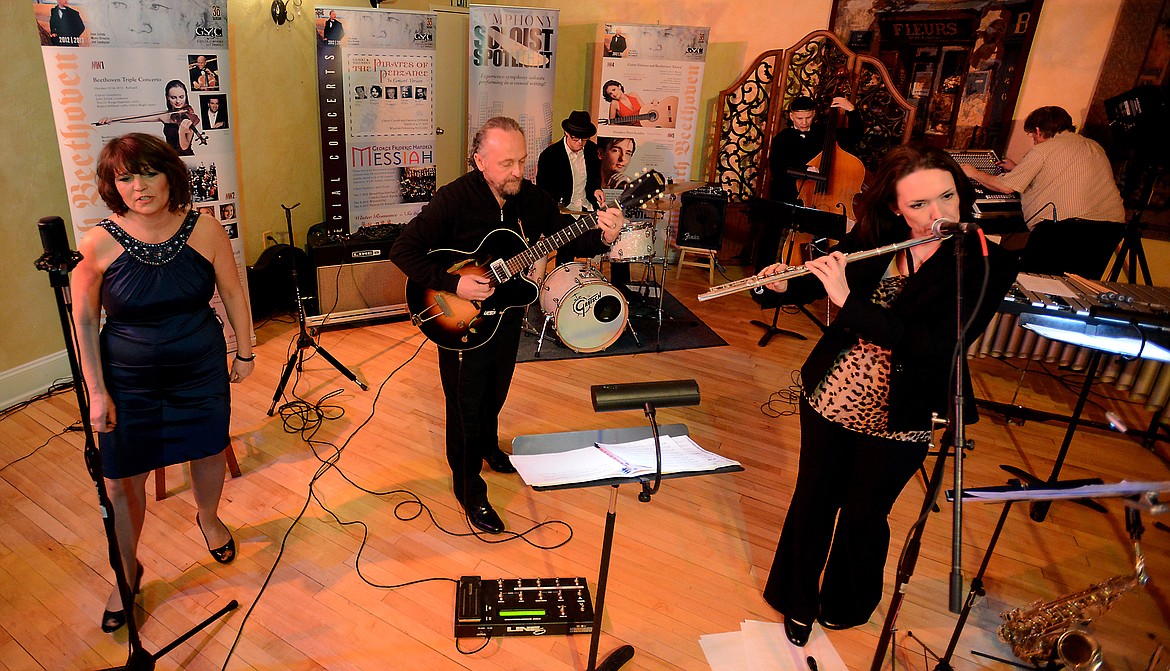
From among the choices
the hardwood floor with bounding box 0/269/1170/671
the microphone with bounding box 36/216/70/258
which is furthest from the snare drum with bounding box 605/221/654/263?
the microphone with bounding box 36/216/70/258

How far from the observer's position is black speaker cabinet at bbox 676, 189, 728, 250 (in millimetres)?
6121

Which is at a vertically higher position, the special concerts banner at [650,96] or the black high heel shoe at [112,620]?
the special concerts banner at [650,96]

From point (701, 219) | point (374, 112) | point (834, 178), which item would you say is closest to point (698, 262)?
point (701, 219)

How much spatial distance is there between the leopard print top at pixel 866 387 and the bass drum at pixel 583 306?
240 cm

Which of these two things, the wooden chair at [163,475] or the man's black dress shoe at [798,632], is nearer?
the man's black dress shoe at [798,632]

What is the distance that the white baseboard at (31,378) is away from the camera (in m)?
3.84

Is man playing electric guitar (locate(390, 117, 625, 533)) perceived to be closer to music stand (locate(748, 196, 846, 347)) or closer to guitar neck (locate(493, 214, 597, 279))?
guitar neck (locate(493, 214, 597, 279))

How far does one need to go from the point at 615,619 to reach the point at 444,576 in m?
0.72

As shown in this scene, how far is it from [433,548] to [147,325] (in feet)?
4.66

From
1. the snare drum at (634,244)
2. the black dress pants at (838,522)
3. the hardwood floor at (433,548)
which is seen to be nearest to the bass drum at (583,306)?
the snare drum at (634,244)

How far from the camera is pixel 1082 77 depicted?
5477 millimetres

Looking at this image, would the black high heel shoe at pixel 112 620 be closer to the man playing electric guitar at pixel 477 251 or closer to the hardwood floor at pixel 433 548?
the hardwood floor at pixel 433 548

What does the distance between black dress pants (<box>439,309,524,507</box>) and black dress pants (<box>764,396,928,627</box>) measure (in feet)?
4.23

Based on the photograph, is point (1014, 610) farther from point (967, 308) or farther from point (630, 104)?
point (630, 104)
